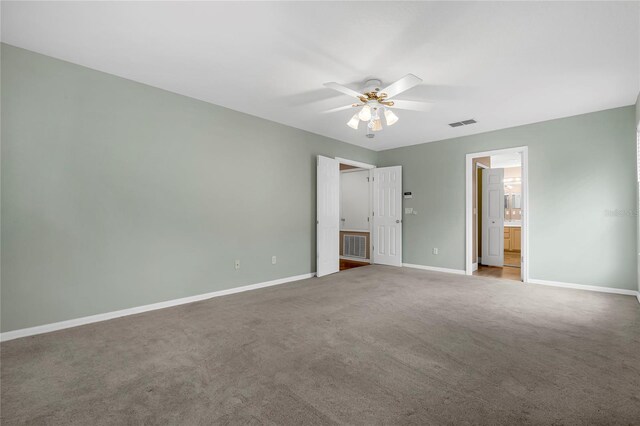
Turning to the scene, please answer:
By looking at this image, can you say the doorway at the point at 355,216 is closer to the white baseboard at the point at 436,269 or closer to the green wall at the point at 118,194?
the white baseboard at the point at 436,269

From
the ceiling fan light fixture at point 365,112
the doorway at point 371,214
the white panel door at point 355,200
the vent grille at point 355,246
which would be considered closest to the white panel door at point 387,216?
the doorway at point 371,214

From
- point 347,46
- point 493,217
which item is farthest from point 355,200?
point 347,46

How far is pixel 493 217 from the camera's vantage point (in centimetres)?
670

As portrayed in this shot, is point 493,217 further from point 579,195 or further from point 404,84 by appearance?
point 404,84

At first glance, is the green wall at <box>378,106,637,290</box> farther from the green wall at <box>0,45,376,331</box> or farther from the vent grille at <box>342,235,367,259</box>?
the green wall at <box>0,45,376,331</box>

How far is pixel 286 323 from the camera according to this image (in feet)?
10.1

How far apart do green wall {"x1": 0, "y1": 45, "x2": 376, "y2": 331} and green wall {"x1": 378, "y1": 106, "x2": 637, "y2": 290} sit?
13.6 feet

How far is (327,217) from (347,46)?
330cm

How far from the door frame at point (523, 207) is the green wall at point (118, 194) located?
143 inches

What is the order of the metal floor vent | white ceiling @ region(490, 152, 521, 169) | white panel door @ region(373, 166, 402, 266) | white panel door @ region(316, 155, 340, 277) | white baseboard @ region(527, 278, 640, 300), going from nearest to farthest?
white baseboard @ region(527, 278, 640, 300) → the metal floor vent → white panel door @ region(316, 155, 340, 277) → white panel door @ region(373, 166, 402, 266) → white ceiling @ region(490, 152, 521, 169)

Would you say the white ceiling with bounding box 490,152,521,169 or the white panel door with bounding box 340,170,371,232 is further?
the white ceiling with bounding box 490,152,521,169

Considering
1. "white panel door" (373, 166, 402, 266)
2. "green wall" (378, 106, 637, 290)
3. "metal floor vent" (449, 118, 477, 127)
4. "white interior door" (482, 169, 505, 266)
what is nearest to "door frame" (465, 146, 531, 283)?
"green wall" (378, 106, 637, 290)

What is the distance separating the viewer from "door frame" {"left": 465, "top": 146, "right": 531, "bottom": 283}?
497cm

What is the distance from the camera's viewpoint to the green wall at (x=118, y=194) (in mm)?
2764
